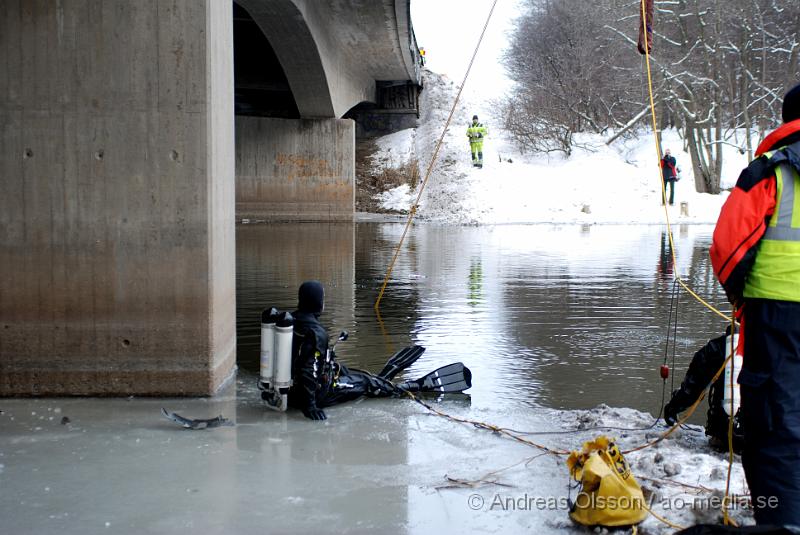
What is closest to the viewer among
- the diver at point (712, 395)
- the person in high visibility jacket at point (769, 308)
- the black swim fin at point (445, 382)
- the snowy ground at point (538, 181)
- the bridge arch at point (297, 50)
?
the person in high visibility jacket at point (769, 308)

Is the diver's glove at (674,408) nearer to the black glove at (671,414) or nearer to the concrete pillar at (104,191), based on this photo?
the black glove at (671,414)

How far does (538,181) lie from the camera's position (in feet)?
120

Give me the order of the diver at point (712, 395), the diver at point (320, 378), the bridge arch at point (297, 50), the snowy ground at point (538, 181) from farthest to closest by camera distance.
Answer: the snowy ground at point (538, 181) → the bridge arch at point (297, 50) → the diver at point (320, 378) → the diver at point (712, 395)

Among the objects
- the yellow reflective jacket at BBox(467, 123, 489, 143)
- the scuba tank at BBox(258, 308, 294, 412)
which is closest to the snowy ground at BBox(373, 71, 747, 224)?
the yellow reflective jacket at BBox(467, 123, 489, 143)

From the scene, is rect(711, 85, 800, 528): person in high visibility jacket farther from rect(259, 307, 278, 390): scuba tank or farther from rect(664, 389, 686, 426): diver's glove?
rect(259, 307, 278, 390): scuba tank

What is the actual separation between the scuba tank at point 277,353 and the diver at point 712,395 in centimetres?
255

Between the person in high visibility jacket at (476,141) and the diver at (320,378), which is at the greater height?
the person in high visibility jacket at (476,141)

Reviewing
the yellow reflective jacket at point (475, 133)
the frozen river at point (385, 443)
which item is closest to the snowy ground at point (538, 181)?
the yellow reflective jacket at point (475, 133)

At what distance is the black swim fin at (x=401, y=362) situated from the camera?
7105 millimetres

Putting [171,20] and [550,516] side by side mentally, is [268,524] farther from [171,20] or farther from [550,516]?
[171,20]

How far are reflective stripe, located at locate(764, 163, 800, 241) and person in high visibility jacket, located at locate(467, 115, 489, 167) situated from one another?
→ 33949 mm

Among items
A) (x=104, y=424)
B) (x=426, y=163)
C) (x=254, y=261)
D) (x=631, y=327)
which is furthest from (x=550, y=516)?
(x=426, y=163)

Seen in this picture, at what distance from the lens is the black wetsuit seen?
239 inches

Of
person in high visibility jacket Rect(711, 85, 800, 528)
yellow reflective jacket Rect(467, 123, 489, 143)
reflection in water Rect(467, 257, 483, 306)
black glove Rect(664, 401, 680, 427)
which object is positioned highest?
yellow reflective jacket Rect(467, 123, 489, 143)
